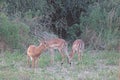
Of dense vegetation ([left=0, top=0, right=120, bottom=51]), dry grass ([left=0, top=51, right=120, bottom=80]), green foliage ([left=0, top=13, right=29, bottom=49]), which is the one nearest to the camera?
dry grass ([left=0, top=51, right=120, bottom=80])

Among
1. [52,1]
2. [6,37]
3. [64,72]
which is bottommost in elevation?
[64,72]

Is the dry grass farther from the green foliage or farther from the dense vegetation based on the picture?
the dense vegetation

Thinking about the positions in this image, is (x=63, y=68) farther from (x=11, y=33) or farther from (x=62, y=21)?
(x=62, y=21)

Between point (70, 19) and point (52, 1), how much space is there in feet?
4.54

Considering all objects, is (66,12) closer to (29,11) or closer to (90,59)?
(29,11)

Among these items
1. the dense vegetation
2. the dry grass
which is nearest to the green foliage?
the dense vegetation

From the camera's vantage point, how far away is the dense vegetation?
15378mm

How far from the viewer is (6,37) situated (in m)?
14.9

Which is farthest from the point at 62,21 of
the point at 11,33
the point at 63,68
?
the point at 63,68

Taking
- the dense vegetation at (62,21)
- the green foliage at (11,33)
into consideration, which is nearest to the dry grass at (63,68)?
the green foliage at (11,33)

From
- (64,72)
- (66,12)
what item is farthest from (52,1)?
(64,72)

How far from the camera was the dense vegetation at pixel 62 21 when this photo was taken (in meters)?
15.4

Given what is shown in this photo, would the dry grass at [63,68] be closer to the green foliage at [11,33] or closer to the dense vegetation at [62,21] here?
the green foliage at [11,33]

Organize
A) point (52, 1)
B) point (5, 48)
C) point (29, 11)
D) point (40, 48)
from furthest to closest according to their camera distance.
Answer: point (52, 1) → point (29, 11) → point (5, 48) → point (40, 48)
